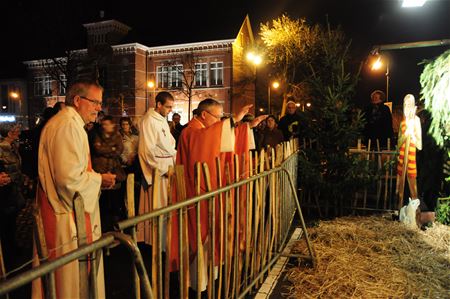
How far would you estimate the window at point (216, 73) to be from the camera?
37500mm

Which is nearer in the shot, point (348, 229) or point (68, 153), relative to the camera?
point (68, 153)

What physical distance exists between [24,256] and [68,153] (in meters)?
3.24

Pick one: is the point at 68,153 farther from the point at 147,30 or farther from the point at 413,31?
the point at 147,30

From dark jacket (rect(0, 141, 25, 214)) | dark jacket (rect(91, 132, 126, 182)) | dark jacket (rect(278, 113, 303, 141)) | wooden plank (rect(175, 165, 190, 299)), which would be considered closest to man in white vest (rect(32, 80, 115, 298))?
wooden plank (rect(175, 165, 190, 299))

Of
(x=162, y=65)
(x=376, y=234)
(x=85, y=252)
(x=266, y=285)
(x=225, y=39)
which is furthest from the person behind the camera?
(x=162, y=65)

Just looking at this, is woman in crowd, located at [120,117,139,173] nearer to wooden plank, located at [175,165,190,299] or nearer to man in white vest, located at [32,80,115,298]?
man in white vest, located at [32,80,115,298]

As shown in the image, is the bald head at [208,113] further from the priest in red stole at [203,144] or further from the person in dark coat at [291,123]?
the person in dark coat at [291,123]

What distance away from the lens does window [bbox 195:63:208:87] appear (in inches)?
1501

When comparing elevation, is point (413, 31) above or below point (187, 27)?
below

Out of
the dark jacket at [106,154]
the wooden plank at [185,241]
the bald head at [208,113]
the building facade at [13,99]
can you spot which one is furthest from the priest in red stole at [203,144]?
the building facade at [13,99]

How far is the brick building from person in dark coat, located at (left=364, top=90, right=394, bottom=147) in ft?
89.5

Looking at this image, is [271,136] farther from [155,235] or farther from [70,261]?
[70,261]

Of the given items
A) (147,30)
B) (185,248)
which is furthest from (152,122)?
(147,30)

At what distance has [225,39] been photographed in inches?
1444
